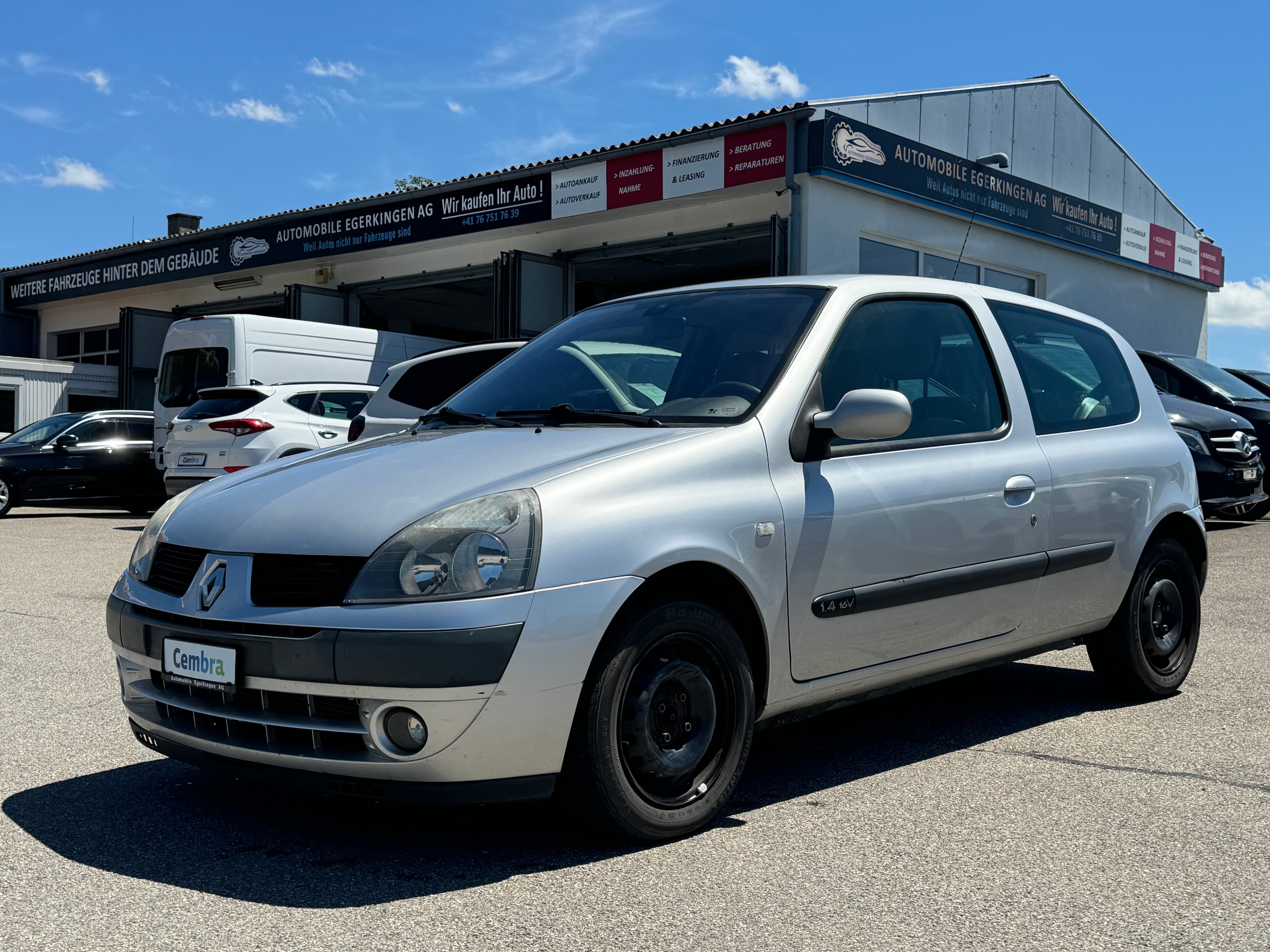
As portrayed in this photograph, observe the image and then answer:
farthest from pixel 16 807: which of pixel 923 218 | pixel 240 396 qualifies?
pixel 923 218

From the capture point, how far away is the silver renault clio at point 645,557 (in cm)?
305

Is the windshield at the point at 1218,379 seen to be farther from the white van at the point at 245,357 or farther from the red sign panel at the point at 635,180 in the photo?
the white van at the point at 245,357

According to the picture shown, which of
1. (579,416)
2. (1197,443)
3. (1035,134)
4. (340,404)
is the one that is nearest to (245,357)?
(340,404)

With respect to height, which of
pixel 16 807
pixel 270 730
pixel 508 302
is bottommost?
pixel 16 807

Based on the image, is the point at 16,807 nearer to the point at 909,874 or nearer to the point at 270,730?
the point at 270,730

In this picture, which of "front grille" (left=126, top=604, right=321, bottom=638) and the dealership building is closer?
"front grille" (left=126, top=604, right=321, bottom=638)

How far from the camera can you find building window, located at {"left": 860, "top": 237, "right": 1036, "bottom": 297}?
56.4 ft

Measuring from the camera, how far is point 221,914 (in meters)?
2.85

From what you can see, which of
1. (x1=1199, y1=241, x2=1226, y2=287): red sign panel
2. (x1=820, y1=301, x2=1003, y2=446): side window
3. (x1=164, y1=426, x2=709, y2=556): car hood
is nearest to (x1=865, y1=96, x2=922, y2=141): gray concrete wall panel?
(x1=1199, y1=241, x2=1226, y2=287): red sign panel

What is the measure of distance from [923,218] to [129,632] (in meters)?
16.0

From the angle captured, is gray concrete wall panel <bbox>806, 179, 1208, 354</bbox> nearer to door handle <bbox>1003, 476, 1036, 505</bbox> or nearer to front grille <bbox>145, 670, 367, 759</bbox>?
door handle <bbox>1003, 476, 1036, 505</bbox>

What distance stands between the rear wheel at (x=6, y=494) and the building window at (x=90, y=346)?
1259cm

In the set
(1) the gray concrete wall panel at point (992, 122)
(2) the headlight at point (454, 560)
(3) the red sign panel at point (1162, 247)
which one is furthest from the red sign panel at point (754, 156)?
(2) the headlight at point (454, 560)

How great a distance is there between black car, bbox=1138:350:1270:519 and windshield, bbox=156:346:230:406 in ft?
36.3
